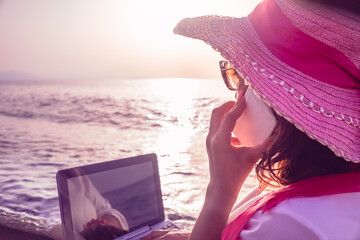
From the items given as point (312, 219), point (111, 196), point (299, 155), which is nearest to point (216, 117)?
point (299, 155)

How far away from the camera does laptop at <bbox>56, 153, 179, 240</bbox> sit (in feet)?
4.56

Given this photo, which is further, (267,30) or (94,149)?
(94,149)

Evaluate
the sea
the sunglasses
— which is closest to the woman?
the sunglasses

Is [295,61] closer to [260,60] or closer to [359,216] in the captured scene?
[260,60]

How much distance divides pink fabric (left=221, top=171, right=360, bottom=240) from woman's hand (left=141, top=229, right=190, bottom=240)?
0.50m

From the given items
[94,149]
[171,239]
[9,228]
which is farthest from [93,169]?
[94,149]

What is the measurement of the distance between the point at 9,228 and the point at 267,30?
2.32m

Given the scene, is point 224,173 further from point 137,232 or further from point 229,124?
point 137,232

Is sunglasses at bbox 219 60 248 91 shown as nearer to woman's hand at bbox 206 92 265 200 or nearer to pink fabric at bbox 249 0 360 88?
woman's hand at bbox 206 92 265 200

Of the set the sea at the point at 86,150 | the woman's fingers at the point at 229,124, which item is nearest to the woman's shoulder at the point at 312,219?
the woman's fingers at the point at 229,124

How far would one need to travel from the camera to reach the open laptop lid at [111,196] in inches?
54.6

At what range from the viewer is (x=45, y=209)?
3432mm

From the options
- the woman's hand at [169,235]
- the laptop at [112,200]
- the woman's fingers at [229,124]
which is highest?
the woman's fingers at [229,124]

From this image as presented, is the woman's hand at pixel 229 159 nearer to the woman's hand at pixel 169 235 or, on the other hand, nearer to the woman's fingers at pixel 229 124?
the woman's fingers at pixel 229 124
